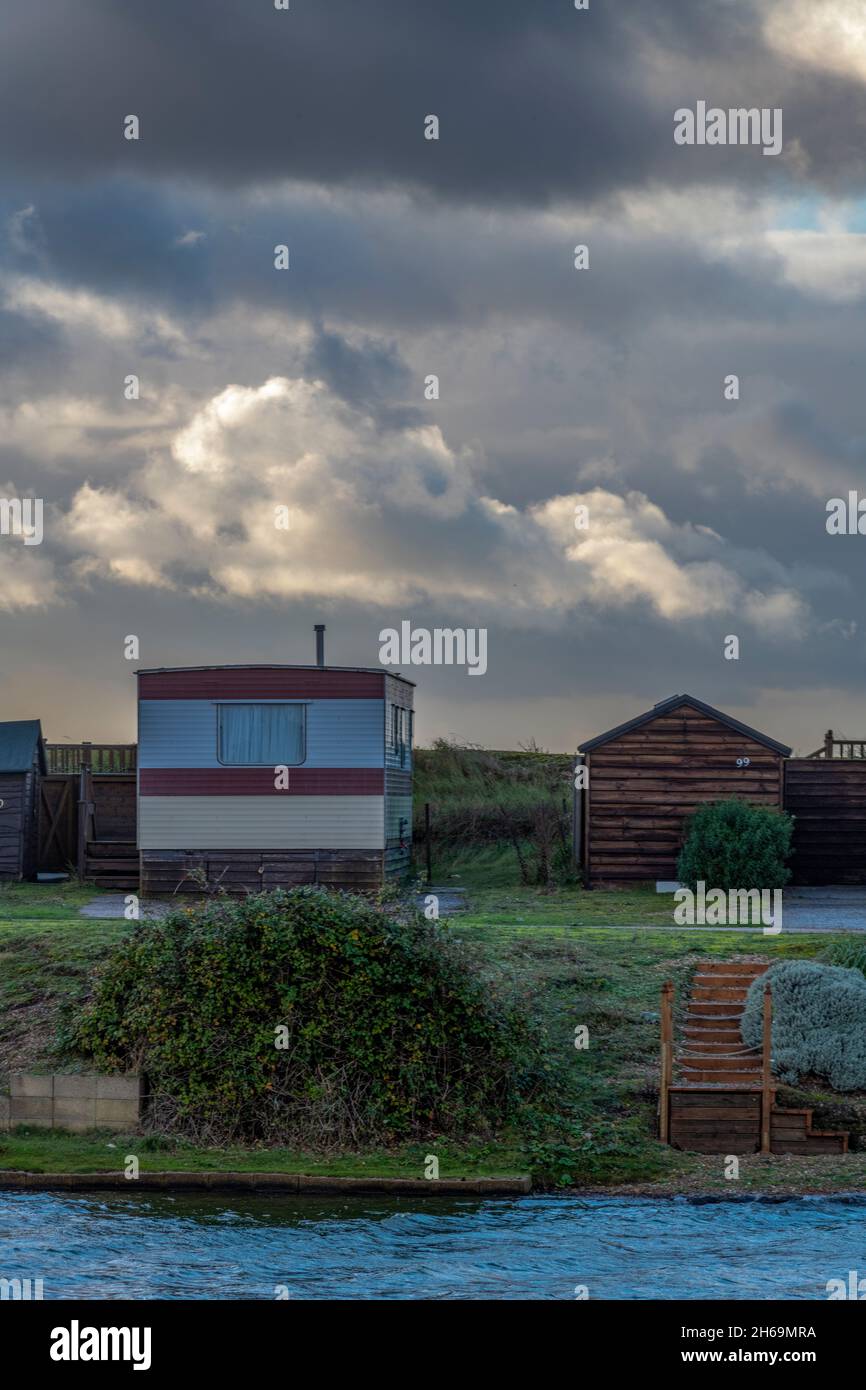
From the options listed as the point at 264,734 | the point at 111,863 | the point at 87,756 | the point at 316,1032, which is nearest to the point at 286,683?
the point at 264,734

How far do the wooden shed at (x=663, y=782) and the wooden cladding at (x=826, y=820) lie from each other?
103cm

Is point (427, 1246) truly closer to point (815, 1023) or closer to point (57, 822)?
point (815, 1023)

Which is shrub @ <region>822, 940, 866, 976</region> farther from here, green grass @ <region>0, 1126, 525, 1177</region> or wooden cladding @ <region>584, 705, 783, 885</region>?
wooden cladding @ <region>584, 705, 783, 885</region>

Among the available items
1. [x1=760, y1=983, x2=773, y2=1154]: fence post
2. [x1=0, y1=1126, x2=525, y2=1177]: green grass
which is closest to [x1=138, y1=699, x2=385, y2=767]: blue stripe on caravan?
[x1=760, y1=983, x2=773, y2=1154]: fence post

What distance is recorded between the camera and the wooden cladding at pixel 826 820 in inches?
1303

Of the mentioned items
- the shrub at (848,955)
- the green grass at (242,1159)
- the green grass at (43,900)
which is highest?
the green grass at (43,900)

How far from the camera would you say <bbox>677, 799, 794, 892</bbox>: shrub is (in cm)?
3038

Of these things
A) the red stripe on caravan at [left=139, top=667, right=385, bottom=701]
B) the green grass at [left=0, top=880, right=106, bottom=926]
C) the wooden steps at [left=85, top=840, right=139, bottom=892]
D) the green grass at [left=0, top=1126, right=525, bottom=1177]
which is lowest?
the green grass at [left=0, top=1126, right=525, bottom=1177]

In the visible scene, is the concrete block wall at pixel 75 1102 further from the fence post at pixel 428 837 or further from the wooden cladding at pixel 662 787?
the fence post at pixel 428 837

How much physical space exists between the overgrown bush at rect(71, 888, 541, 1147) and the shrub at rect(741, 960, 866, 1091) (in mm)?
2967

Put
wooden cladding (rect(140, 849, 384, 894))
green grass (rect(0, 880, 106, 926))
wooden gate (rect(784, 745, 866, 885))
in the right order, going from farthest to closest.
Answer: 1. wooden gate (rect(784, 745, 866, 885))
2. wooden cladding (rect(140, 849, 384, 894))
3. green grass (rect(0, 880, 106, 926))

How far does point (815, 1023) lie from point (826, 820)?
16571 mm

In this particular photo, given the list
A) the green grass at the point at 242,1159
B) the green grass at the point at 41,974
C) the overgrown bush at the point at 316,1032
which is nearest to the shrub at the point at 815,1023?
the overgrown bush at the point at 316,1032

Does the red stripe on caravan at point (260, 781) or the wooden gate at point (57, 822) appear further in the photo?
the wooden gate at point (57, 822)
